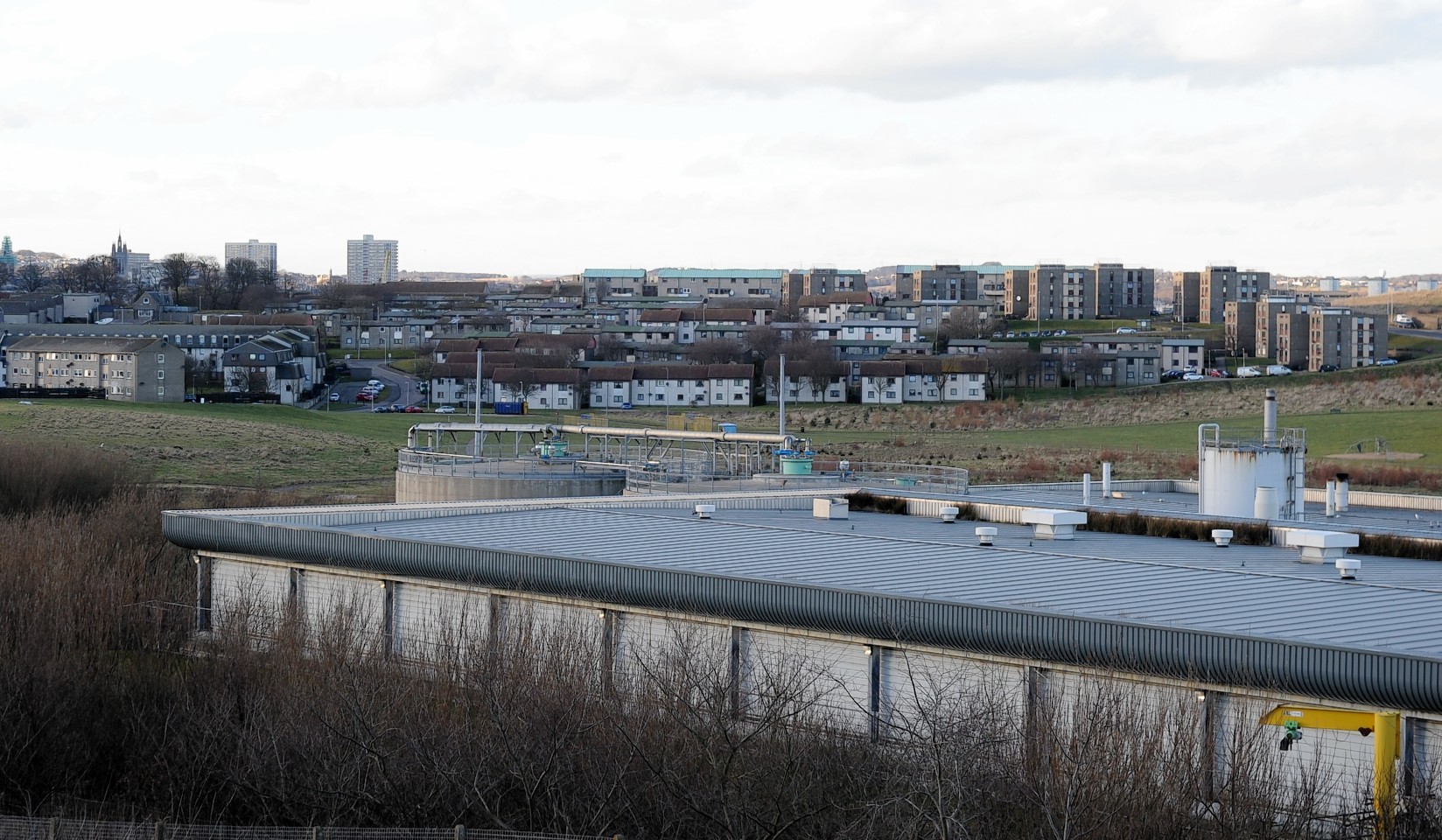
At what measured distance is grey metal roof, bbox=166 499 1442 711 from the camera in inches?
888

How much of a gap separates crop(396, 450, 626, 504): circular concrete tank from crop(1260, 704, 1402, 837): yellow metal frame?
3679cm

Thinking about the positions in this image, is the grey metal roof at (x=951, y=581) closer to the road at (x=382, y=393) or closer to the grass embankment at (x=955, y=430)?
the grass embankment at (x=955, y=430)

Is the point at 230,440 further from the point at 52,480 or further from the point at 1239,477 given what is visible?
the point at 1239,477

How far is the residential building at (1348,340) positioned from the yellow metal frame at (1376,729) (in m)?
152

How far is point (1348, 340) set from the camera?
166 m

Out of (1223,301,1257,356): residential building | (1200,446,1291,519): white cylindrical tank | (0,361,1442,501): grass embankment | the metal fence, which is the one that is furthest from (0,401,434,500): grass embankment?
(1223,301,1257,356): residential building

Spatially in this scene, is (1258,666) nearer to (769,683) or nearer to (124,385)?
(769,683)

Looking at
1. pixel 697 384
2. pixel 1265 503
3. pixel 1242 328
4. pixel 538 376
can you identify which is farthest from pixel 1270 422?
pixel 1242 328

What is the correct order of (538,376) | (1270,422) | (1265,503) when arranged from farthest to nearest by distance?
(538,376) → (1270,422) → (1265,503)

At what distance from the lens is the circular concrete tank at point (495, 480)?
57.4m

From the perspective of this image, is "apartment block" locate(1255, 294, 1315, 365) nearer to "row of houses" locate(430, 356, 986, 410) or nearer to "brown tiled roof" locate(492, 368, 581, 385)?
"row of houses" locate(430, 356, 986, 410)

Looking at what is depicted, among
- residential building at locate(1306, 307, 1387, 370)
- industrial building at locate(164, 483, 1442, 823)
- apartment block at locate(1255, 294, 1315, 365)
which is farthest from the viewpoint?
apartment block at locate(1255, 294, 1315, 365)

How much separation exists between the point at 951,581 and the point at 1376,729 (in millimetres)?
9307

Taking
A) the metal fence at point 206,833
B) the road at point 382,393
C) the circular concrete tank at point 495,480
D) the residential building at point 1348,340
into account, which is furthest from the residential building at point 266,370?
the metal fence at point 206,833
